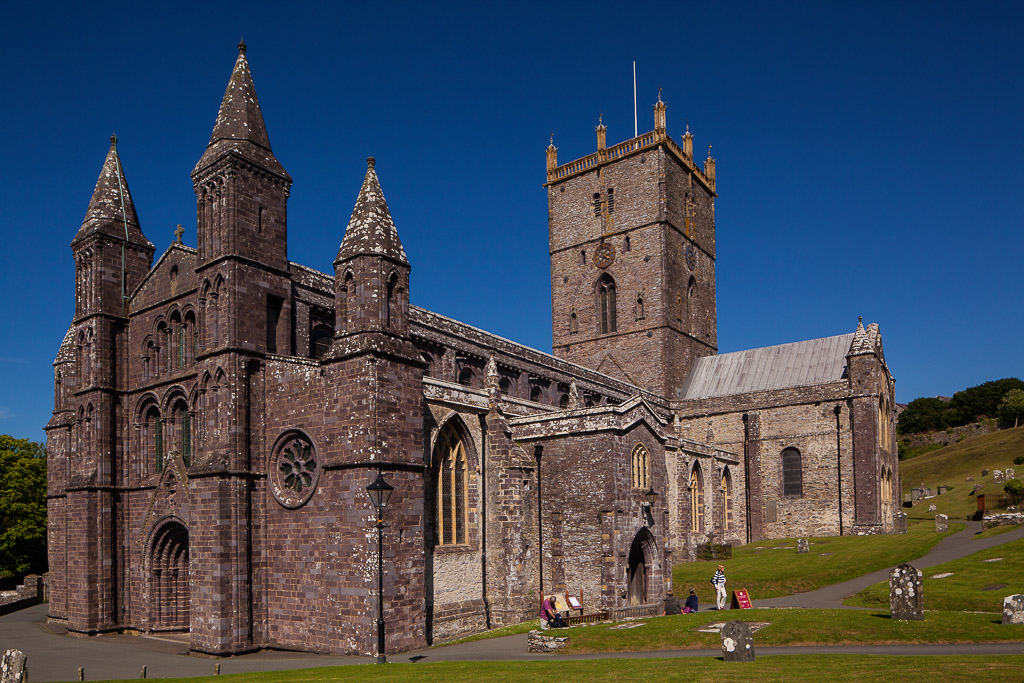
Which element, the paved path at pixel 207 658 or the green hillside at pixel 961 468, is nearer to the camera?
the paved path at pixel 207 658

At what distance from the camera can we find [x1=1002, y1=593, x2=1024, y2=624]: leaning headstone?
742 inches

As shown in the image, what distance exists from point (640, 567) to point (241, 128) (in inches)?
819

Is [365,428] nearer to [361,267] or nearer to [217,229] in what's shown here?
[361,267]

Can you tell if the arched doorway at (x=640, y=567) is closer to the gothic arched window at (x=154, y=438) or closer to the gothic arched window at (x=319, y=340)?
the gothic arched window at (x=319, y=340)

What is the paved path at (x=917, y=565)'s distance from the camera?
27.7 metres

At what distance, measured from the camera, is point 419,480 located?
22.9 metres

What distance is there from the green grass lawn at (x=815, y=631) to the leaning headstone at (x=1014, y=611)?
0.84ft

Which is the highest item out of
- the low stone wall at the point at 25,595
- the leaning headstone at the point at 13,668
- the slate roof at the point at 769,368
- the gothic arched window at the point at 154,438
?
the slate roof at the point at 769,368

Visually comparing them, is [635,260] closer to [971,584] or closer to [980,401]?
[971,584]

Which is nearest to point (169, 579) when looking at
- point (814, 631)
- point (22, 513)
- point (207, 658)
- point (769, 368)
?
point (207, 658)

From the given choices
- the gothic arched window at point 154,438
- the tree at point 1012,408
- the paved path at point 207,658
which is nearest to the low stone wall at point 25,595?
the paved path at point 207,658

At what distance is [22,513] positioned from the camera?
44.5 meters

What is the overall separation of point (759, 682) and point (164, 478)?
20.6m

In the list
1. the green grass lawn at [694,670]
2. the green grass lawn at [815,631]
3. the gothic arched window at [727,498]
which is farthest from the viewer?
the gothic arched window at [727,498]
